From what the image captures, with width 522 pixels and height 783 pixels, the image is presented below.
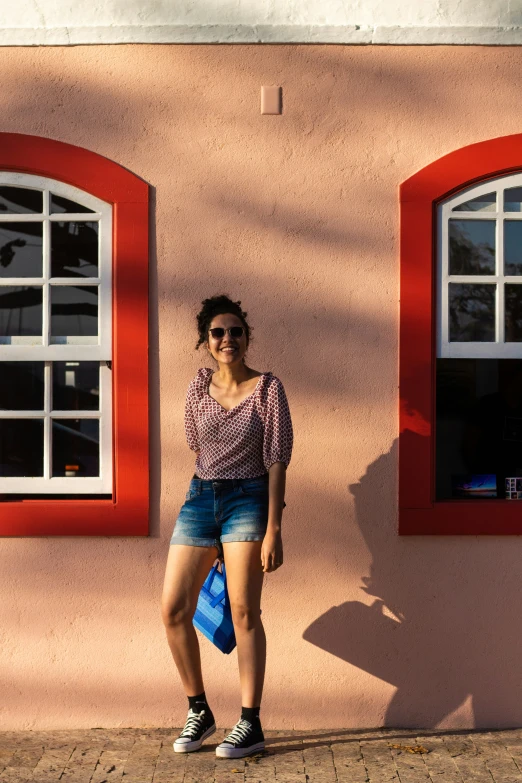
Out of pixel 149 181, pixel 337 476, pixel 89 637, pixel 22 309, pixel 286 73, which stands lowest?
pixel 89 637

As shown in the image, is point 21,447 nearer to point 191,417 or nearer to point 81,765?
point 191,417

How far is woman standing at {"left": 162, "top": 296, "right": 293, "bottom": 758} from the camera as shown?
14.9 feet

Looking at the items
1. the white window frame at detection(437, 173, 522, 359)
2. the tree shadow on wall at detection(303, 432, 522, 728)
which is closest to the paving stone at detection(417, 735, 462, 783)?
the tree shadow on wall at detection(303, 432, 522, 728)

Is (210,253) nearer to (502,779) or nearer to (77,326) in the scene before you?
(77,326)

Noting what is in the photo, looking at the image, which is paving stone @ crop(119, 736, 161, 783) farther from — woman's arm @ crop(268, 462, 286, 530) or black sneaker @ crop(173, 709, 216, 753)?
woman's arm @ crop(268, 462, 286, 530)

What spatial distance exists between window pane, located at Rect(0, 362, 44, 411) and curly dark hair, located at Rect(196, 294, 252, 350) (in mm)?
1025

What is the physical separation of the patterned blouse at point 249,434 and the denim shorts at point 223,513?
5 cm

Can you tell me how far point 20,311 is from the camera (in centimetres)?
527

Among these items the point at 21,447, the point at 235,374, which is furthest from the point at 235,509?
the point at 21,447

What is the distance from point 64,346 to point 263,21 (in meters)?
1.94

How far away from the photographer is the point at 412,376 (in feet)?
16.9

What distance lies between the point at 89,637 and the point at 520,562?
2233 mm

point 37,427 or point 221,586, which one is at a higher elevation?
point 37,427

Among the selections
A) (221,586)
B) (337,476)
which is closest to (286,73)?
(337,476)
